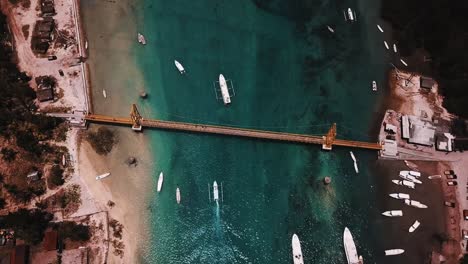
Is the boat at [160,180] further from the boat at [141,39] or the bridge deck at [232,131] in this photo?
the boat at [141,39]

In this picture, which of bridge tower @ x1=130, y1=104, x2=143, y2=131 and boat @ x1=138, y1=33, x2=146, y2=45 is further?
boat @ x1=138, y1=33, x2=146, y2=45

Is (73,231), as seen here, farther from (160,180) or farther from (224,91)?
(224,91)

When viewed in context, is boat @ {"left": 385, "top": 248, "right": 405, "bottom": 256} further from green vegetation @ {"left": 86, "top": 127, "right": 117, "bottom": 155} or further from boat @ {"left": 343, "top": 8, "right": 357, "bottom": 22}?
green vegetation @ {"left": 86, "top": 127, "right": 117, "bottom": 155}

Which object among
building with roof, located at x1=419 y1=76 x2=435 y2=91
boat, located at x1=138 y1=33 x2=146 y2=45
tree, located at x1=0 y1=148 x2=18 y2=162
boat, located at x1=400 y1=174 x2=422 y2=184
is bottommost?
boat, located at x1=400 y1=174 x2=422 y2=184

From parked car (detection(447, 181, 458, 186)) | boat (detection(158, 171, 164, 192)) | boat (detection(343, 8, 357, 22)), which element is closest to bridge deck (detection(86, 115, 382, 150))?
boat (detection(158, 171, 164, 192))

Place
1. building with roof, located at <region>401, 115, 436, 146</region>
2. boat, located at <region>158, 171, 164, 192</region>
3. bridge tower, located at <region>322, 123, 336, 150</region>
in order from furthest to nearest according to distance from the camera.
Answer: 1. building with roof, located at <region>401, 115, 436, 146</region>
2. bridge tower, located at <region>322, 123, 336, 150</region>
3. boat, located at <region>158, 171, 164, 192</region>

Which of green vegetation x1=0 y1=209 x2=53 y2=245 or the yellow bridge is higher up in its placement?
the yellow bridge
